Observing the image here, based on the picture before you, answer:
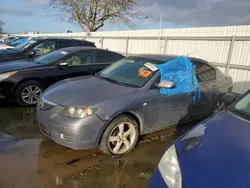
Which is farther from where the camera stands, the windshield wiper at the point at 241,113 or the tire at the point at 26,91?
the tire at the point at 26,91

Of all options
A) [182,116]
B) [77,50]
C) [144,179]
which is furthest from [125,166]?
[77,50]

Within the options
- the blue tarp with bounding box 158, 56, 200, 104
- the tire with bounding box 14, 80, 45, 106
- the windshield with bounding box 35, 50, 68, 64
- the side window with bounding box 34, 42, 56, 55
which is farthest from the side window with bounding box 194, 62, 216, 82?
the side window with bounding box 34, 42, 56, 55

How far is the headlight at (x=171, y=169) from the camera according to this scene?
1.67 m

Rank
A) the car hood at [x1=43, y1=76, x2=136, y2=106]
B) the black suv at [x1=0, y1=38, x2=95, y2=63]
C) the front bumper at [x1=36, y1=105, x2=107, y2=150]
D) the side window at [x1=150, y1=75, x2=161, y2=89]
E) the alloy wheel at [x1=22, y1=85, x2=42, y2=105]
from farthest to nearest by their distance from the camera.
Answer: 1. the black suv at [x1=0, y1=38, x2=95, y2=63]
2. the alloy wheel at [x1=22, y1=85, x2=42, y2=105]
3. the side window at [x1=150, y1=75, x2=161, y2=89]
4. the car hood at [x1=43, y1=76, x2=136, y2=106]
5. the front bumper at [x1=36, y1=105, x2=107, y2=150]

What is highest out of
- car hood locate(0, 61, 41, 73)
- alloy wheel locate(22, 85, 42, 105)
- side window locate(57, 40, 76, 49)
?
side window locate(57, 40, 76, 49)

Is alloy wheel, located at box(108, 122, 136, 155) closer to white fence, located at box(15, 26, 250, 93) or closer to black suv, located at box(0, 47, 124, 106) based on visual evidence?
black suv, located at box(0, 47, 124, 106)

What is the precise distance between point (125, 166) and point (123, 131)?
20.4 inches

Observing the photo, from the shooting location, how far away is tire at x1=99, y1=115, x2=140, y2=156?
10.7 ft

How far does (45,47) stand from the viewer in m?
8.83

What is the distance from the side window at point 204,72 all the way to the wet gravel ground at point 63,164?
1.50 metres

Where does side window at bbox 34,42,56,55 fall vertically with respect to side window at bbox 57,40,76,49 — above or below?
below

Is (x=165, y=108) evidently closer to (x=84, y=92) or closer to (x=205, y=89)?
(x=205, y=89)

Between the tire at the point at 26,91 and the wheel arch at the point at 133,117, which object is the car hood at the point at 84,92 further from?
the tire at the point at 26,91

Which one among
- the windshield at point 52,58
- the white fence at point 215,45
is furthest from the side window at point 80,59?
the white fence at point 215,45
